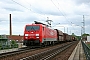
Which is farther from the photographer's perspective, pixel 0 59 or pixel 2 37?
pixel 2 37

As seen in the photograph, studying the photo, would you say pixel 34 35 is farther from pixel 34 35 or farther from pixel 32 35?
pixel 32 35

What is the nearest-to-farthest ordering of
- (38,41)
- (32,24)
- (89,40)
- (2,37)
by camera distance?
1. (38,41)
2. (32,24)
3. (2,37)
4. (89,40)

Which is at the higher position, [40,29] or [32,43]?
[40,29]

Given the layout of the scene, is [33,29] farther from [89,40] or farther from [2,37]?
[89,40]

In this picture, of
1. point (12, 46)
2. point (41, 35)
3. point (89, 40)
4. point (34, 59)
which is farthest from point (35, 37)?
point (89, 40)

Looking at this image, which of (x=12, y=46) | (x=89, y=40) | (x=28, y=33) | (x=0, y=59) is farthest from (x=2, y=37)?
(x=0, y=59)

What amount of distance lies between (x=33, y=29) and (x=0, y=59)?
16.1m

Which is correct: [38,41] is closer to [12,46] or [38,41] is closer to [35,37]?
[35,37]

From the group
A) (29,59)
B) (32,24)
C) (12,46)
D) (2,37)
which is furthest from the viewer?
(2,37)

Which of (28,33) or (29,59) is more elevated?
(28,33)

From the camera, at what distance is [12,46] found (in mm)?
36375

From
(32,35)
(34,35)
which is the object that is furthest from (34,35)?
(32,35)

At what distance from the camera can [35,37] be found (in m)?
31.7

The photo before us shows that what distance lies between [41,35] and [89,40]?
20.2m
